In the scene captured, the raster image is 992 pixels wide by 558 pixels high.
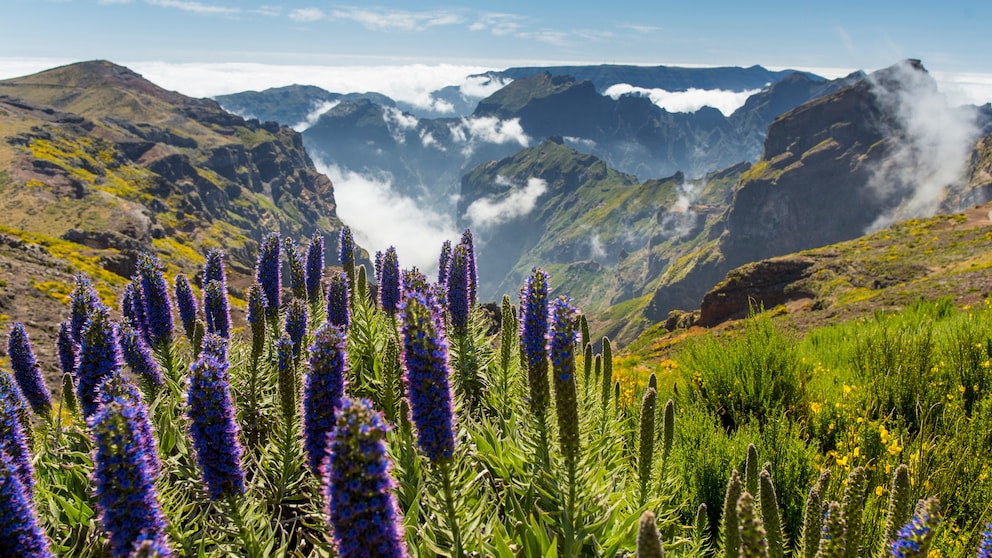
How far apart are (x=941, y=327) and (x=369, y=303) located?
13.7 m

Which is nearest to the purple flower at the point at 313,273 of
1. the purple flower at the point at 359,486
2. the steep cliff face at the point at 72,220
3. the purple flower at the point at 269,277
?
the purple flower at the point at 269,277

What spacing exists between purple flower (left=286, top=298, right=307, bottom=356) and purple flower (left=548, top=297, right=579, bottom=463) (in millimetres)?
5464

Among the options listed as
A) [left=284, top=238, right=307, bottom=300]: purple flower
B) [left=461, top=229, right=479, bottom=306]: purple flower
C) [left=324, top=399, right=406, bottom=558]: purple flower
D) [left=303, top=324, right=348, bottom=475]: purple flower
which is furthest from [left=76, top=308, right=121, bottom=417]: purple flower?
[left=461, top=229, right=479, bottom=306]: purple flower

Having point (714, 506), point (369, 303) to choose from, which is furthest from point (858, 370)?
point (369, 303)

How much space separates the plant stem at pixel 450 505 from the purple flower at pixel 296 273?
8.27m

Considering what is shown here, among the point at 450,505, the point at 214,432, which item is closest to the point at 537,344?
the point at 450,505

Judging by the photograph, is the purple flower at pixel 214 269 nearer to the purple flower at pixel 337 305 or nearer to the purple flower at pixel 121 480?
the purple flower at pixel 337 305

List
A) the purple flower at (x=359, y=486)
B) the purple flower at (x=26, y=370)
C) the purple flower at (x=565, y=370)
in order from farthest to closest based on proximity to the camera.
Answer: the purple flower at (x=26, y=370)
the purple flower at (x=565, y=370)
the purple flower at (x=359, y=486)

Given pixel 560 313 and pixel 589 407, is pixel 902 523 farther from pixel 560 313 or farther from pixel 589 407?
pixel 589 407

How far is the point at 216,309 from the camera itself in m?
10.6

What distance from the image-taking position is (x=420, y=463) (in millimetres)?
6242

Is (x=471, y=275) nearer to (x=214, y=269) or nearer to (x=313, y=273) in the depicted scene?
(x=313, y=273)

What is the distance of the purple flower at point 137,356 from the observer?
8312mm

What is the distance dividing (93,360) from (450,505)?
5.27 m
